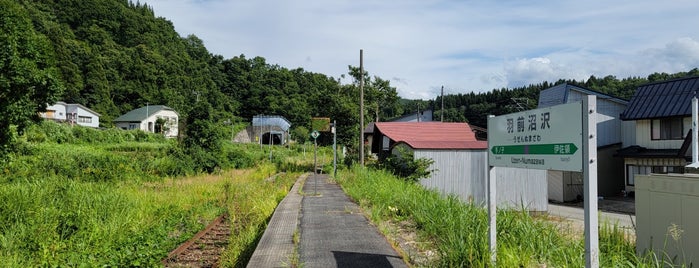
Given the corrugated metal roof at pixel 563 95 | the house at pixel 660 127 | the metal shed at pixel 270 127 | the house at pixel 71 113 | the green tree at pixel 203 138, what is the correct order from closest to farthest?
the house at pixel 660 127 < the green tree at pixel 203 138 < the corrugated metal roof at pixel 563 95 < the house at pixel 71 113 < the metal shed at pixel 270 127

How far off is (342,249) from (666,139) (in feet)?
63.1

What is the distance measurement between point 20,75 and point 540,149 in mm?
11857

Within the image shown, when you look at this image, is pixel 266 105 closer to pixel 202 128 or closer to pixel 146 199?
pixel 202 128

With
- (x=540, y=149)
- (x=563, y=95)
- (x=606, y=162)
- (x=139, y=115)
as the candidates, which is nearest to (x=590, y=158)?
(x=540, y=149)

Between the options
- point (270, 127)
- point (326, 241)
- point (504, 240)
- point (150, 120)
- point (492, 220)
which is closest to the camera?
point (492, 220)

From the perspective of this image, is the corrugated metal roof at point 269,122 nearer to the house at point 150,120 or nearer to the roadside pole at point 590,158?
the house at point 150,120

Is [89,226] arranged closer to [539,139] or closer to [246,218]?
[246,218]

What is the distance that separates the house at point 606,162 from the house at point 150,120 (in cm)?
4481

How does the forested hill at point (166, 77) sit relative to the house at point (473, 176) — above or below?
above

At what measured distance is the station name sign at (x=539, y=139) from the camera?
279 centimetres

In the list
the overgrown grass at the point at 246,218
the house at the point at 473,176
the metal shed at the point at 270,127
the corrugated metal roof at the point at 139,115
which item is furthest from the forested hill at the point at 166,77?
the overgrown grass at the point at 246,218

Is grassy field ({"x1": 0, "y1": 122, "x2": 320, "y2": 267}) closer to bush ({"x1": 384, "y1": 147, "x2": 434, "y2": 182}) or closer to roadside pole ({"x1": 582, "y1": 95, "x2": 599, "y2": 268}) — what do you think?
bush ({"x1": 384, "y1": 147, "x2": 434, "y2": 182})

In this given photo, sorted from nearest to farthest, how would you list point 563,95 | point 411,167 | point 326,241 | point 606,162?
1. point 326,241
2. point 411,167
3. point 606,162
4. point 563,95

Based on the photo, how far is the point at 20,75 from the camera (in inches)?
413
